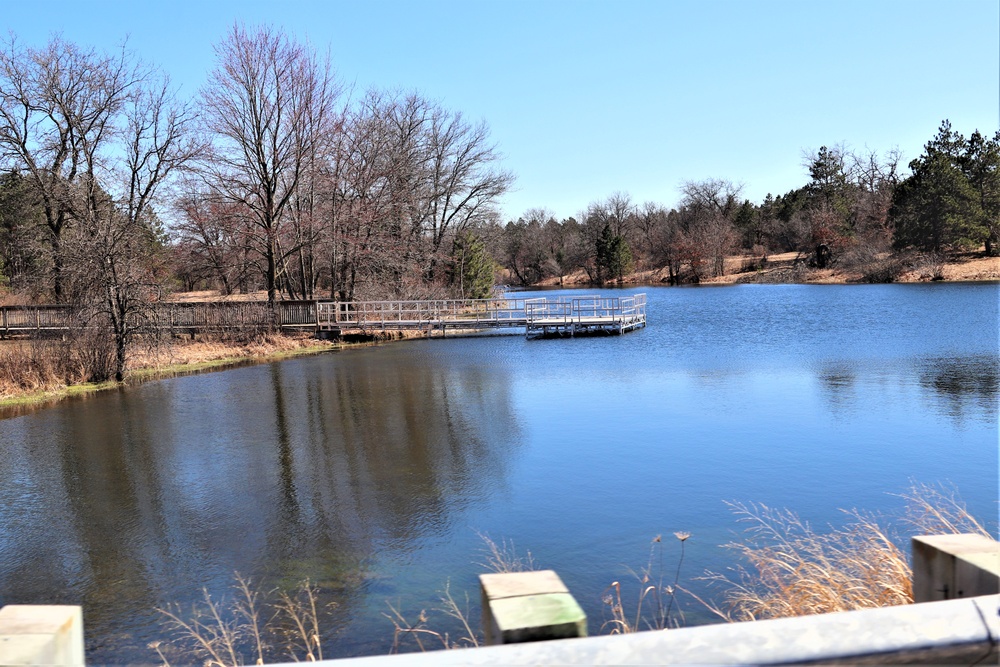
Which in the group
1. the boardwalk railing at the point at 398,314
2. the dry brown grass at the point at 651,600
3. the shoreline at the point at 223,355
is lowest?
the dry brown grass at the point at 651,600

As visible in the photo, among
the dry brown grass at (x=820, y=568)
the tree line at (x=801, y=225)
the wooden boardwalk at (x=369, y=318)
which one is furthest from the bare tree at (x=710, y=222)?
the dry brown grass at (x=820, y=568)

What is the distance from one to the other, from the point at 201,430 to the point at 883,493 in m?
12.4

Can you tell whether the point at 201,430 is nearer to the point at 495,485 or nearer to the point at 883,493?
the point at 495,485

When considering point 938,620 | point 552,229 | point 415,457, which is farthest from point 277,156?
point 552,229

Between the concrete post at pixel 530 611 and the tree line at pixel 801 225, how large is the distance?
51.6 m

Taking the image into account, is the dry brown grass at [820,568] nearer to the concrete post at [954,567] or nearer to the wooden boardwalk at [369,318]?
the concrete post at [954,567]

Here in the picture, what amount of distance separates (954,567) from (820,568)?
3.16m

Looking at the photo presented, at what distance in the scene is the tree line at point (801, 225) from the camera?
60531 millimetres

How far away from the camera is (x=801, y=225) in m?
85.7

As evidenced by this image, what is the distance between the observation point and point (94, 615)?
7.08 m

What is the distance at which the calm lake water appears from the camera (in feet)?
25.8

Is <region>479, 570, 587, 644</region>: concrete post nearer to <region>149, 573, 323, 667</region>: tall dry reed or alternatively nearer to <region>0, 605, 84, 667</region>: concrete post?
<region>0, 605, 84, 667</region>: concrete post

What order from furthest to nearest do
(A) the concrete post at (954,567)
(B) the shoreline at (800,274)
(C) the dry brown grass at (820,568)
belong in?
(B) the shoreline at (800,274) → (C) the dry brown grass at (820,568) → (A) the concrete post at (954,567)

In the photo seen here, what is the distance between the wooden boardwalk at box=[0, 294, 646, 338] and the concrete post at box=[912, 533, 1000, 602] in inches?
1253
